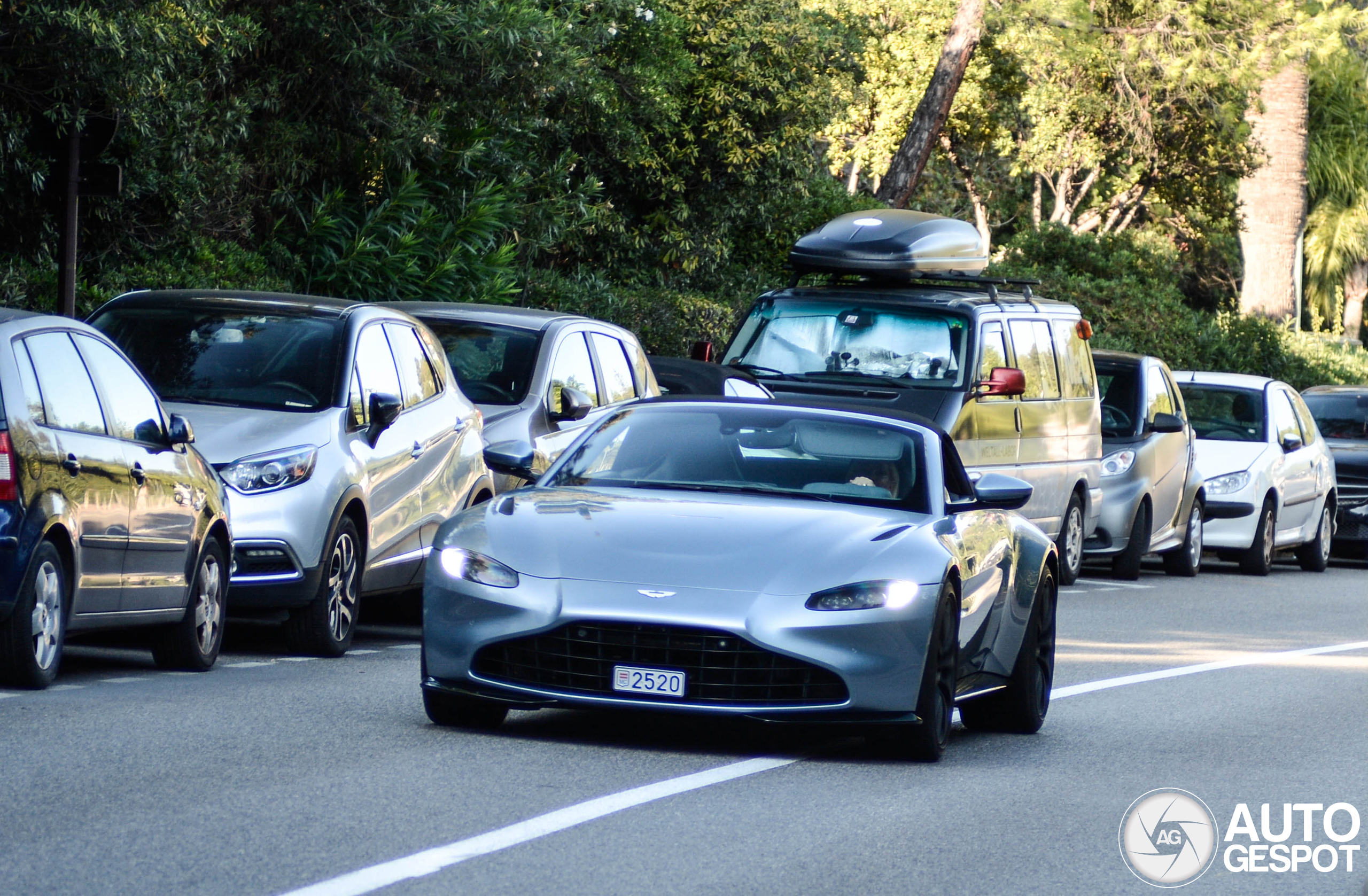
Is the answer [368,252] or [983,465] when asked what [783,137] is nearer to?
[368,252]

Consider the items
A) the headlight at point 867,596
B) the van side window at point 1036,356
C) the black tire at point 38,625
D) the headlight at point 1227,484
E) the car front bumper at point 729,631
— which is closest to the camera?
the car front bumper at point 729,631

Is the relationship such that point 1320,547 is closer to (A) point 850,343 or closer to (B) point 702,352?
(A) point 850,343

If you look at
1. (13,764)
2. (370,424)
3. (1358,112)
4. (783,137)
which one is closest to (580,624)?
(13,764)

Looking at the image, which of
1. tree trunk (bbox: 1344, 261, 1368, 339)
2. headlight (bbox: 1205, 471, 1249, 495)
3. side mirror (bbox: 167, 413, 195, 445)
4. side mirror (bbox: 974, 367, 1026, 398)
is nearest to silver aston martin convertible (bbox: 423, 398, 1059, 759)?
side mirror (bbox: 167, 413, 195, 445)

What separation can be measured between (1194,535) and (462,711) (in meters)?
14.0

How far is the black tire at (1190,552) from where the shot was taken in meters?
20.9

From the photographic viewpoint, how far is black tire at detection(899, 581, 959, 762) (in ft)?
25.5

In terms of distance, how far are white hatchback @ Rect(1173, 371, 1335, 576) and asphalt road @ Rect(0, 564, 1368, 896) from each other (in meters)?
10.7

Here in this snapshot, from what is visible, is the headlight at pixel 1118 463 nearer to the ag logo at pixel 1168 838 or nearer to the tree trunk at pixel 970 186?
the ag logo at pixel 1168 838

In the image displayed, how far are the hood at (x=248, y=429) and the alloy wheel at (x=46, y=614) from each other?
5.92 feet

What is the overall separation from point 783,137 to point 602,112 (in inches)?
143

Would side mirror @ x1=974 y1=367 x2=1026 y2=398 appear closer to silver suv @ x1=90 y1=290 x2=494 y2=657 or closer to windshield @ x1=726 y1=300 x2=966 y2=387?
windshield @ x1=726 y1=300 x2=966 y2=387

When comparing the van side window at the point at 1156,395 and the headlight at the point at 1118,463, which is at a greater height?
the van side window at the point at 1156,395

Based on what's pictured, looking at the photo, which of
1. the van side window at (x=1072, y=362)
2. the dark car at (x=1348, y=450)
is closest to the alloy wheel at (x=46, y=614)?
→ the van side window at (x=1072, y=362)
